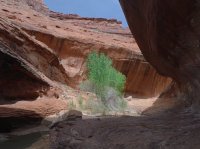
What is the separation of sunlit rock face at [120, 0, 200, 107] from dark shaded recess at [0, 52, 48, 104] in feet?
13.5

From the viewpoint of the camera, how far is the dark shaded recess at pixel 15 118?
9509 millimetres

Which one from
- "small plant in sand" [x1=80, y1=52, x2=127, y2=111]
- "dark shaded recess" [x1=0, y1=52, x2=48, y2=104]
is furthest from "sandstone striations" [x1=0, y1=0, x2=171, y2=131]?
"small plant in sand" [x1=80, y1=52, x2=127, y2=111]

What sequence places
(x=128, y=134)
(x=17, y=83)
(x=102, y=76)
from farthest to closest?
1. (x=102, y=76)
2. (x=17, y=83)
3. (x=128, y=134)

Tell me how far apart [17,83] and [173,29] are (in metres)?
6.20

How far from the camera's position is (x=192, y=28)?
21.7ft

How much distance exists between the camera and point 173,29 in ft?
24.0

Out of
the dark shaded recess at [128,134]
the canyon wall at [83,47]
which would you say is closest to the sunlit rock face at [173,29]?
the dark shaded recess at [128,134]

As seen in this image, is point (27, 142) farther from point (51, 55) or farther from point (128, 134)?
point (51, 55)

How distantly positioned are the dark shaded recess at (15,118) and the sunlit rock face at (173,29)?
12.1 ft

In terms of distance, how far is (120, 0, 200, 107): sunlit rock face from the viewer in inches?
260

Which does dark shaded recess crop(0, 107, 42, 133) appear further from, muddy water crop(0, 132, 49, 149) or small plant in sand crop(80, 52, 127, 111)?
small plant in sand crop(80, 52, 127, 111)

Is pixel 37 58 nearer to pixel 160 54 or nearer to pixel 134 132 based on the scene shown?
pixel 160 54

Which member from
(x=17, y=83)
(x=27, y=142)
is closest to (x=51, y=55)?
(x=17, y=83)

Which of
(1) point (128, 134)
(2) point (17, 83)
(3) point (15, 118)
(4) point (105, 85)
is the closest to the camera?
(1) point (128, 134)
